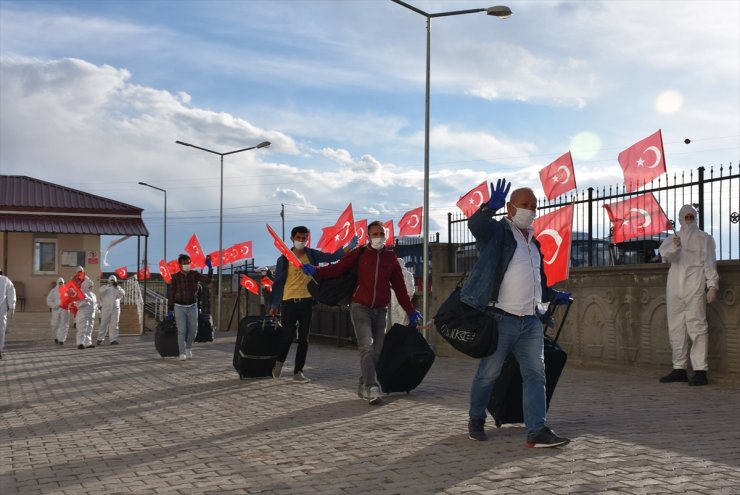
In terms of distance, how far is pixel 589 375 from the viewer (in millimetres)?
12477

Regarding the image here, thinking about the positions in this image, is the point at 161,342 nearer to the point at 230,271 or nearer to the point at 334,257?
the point at 334,257

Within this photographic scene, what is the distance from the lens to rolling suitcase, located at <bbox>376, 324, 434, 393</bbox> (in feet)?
31.0

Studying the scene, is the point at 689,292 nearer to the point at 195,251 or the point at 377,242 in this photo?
the point at 377,242

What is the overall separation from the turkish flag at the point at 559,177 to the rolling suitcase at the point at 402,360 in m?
7.69

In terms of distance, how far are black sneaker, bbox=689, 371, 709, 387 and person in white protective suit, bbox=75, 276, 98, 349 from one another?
48.4ft

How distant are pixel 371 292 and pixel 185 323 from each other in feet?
21.8

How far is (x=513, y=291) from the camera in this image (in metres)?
6.41

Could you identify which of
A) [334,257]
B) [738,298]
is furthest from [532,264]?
[738,298]

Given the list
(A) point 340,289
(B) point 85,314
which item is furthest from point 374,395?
Answer: (B) point 85,314

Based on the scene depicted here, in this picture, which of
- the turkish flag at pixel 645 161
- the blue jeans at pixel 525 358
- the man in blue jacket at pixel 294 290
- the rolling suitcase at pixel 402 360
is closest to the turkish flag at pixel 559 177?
the turkish flag at pixel 645 161

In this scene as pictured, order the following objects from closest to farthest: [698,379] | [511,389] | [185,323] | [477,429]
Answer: [477,429] < [511,389] < [698,379] < [185,323]

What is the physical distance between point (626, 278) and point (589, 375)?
1577 mm

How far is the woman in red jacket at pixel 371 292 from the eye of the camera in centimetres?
905

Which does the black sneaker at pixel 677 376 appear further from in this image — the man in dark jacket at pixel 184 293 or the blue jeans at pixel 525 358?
the man in dark jacket at pixel 184 293
